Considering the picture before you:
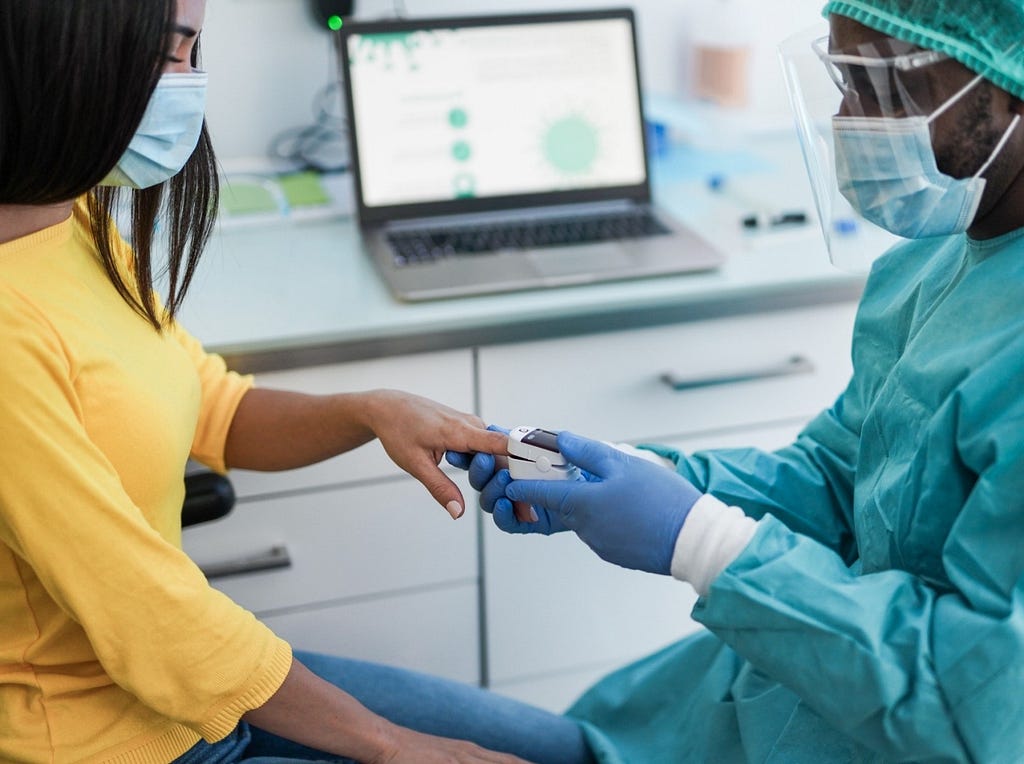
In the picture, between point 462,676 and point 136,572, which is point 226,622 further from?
point 462,676

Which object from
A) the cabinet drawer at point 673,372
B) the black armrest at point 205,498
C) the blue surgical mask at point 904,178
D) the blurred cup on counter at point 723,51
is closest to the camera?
the blue surgical mask at point 904,178

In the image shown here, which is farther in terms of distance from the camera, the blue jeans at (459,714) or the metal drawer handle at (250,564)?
the metal drawer handle at (250,564)

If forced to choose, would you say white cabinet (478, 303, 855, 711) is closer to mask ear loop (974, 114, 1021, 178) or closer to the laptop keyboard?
the laptop keyboard

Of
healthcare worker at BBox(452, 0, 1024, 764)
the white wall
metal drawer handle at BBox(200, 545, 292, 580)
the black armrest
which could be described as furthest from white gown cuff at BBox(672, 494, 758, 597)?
the white wall

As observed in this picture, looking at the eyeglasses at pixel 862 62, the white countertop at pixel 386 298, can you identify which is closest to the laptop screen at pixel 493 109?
the white countertop at pixel 386 298

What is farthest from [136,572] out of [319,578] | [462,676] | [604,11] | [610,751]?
[604,11]

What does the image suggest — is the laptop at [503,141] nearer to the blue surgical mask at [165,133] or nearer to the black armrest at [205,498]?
the black armrest at [205,498]

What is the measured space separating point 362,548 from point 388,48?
2.41 feet

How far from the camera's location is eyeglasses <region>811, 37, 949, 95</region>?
88 centimetres

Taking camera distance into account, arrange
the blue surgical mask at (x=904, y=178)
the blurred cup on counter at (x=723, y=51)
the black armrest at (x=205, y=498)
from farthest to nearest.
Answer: the blurred cup on counter at (x=723, y=51) < the black armrest at (x=205, y=498) < the blue surgical mask at (x=904, y=178)

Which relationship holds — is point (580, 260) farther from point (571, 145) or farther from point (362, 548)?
point (362, 548)

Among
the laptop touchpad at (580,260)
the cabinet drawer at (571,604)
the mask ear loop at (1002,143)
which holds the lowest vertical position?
the cabinet drawer at (571,604)

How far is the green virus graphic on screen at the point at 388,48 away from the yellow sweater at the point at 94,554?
0.73 meters

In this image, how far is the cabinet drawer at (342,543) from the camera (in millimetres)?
1535
